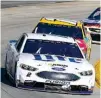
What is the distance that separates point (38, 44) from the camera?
1489 cm

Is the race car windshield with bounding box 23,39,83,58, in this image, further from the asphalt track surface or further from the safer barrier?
the safer barrier

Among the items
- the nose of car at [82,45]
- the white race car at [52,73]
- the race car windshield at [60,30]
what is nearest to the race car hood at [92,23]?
the race car windshield at [60,30]

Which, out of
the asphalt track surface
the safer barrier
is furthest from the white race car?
the safer barrier

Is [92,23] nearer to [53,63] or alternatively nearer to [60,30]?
[60,30]

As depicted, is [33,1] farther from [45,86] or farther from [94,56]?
[45,86]

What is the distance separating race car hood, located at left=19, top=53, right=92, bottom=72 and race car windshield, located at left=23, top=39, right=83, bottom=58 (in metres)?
0.55

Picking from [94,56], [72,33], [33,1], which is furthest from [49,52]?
[33,1]

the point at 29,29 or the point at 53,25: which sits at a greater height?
the point at 53,25

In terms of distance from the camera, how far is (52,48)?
14.8m

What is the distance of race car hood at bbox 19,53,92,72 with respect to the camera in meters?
13.4

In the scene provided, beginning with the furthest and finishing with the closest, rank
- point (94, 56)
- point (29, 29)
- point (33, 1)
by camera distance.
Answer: point (33, 1) < point (29, 29) < point (94, 56)

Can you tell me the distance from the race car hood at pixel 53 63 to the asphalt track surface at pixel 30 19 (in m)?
0.66

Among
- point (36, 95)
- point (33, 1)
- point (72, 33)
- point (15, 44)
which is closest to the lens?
point (36, 95)

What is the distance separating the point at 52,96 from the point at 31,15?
69.2 ft
